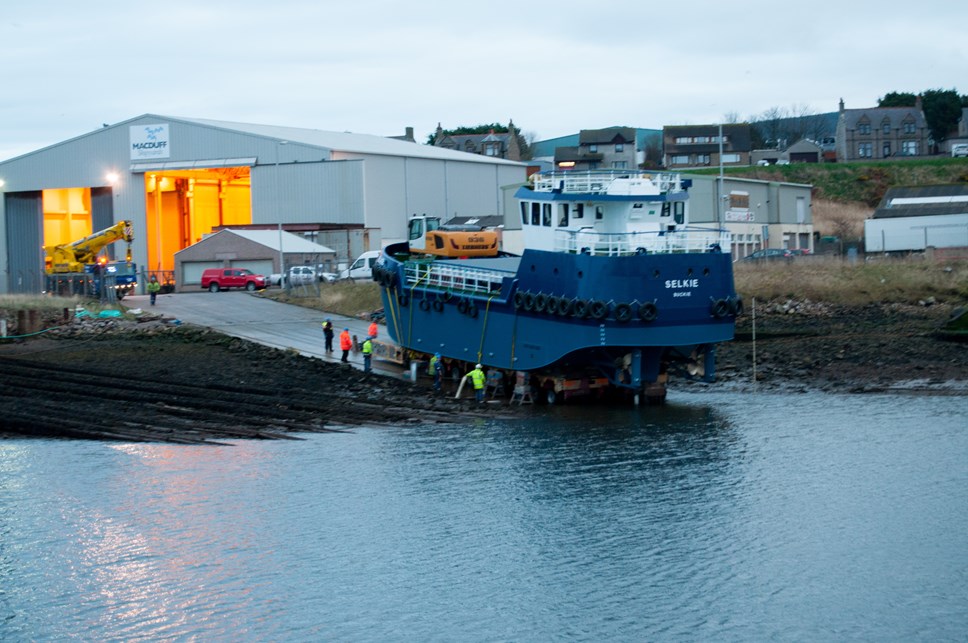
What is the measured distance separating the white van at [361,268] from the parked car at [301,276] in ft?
7.83

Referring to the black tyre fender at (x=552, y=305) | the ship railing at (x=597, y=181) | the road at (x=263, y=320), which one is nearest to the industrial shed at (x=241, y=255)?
the road at (x=263, y=320)

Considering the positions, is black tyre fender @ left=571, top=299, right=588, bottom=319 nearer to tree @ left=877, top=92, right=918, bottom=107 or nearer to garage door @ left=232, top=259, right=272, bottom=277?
garage door @ left=232, top=259, right=272, bottom=277

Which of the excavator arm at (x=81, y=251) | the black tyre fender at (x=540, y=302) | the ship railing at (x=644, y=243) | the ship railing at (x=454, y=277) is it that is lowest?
the black tyre fender at (x=540, y=302)

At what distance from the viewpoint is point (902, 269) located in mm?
40594

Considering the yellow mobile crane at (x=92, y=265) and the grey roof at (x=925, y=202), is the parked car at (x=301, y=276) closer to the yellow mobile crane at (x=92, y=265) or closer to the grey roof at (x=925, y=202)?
the yellow mobile crane at (x=92, y=265)

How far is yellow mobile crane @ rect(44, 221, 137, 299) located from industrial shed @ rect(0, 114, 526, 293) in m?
7.50

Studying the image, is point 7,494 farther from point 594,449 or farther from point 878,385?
point 878,385

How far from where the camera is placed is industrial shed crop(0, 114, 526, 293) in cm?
5838

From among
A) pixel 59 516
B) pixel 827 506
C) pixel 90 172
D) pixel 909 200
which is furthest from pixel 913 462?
pixel 90 172

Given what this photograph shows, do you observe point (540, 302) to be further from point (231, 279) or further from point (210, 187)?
point (210, 187)

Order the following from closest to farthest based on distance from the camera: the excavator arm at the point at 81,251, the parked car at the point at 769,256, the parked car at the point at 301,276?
the parked car at the point at 769,256, the parked car at the point at 301,276, the excavator arm at the point at 81,251

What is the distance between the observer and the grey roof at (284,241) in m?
53.2

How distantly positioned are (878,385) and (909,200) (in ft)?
114

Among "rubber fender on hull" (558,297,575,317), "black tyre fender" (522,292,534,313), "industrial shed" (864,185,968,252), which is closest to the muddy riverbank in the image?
"black tyre fender" (522,292,534,313)
